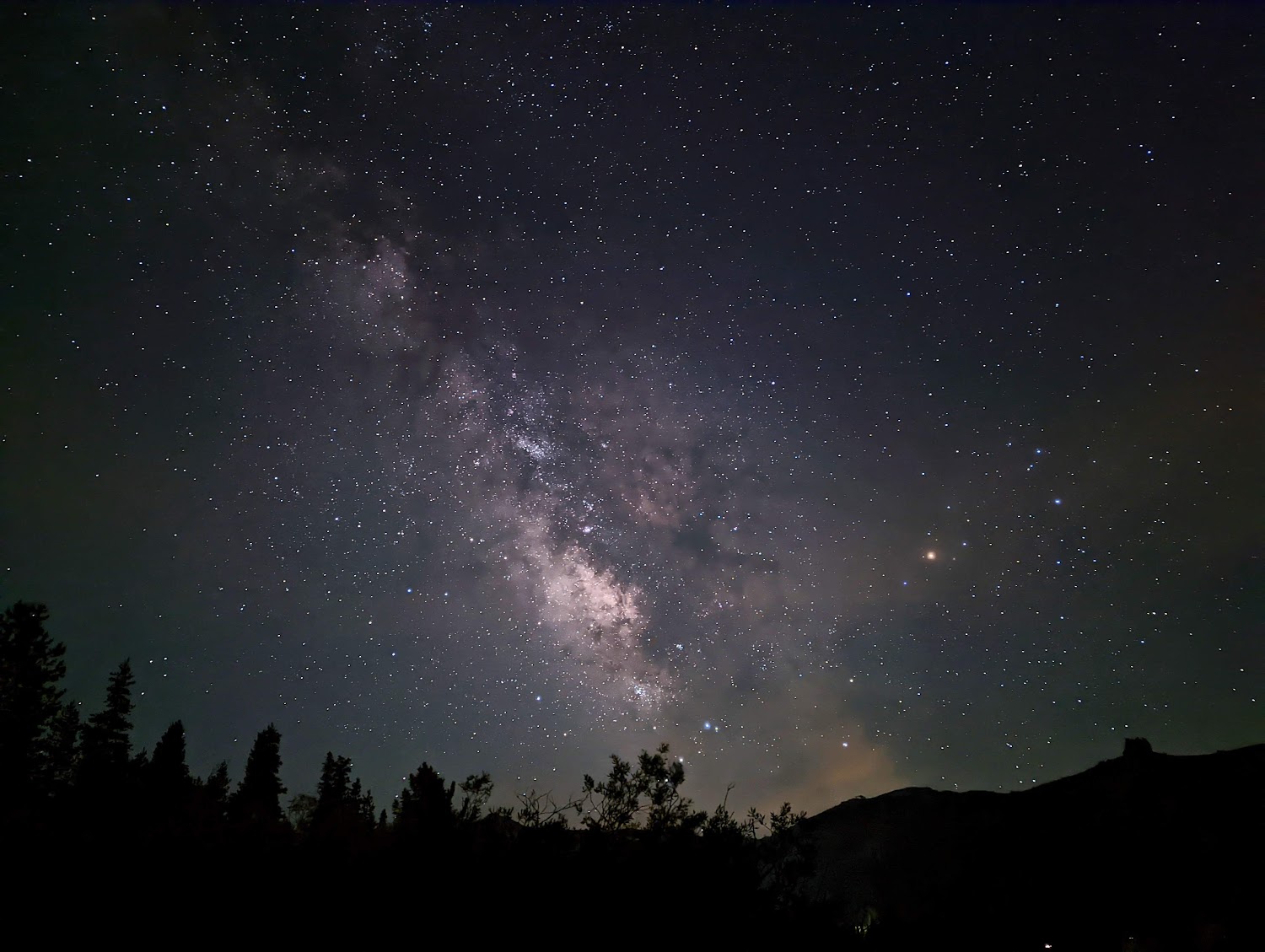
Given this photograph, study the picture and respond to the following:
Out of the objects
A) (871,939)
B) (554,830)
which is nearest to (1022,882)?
(871,939)

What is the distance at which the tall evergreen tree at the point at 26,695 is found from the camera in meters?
29.5

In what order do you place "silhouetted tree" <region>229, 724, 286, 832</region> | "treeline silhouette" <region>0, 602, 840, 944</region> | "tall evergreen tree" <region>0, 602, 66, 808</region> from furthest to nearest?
1. "silhouetted tree" <region>229, 724, 286, 832</region>
2. "tall evergreen tree" <region>0, 602, 66, 808</region>
3. "treeline silhouette" <region>0, 602, 840, 944</region>

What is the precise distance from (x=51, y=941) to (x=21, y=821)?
2.86 m

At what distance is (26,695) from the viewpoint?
105ft

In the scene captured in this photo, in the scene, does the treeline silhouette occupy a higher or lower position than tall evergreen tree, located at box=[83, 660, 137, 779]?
lower

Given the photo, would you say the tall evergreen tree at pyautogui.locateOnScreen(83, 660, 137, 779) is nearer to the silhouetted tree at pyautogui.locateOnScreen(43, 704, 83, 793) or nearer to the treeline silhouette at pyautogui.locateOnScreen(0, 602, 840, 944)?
the silhouetted tree at pyautogui.locateOnScreen(43, 704, 83, 793)

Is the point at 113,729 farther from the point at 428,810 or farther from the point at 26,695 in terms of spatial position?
the point at 428,810

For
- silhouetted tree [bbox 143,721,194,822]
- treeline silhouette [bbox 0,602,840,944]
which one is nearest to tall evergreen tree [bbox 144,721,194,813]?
silhouetted tree [bbox 143,721,194,822]

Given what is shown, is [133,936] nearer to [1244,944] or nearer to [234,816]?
[234,816]

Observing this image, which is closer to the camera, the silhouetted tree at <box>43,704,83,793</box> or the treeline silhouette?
the treeline silhouette

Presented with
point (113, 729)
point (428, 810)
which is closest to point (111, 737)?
point (113, 729)

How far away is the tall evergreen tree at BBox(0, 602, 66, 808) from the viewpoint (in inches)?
1161

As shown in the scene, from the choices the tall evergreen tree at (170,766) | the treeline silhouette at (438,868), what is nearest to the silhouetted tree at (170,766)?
the tall evergreen tree at (170,766)

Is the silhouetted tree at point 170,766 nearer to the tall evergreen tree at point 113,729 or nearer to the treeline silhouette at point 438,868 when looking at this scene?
the tall evergreen tree at point 113,729
